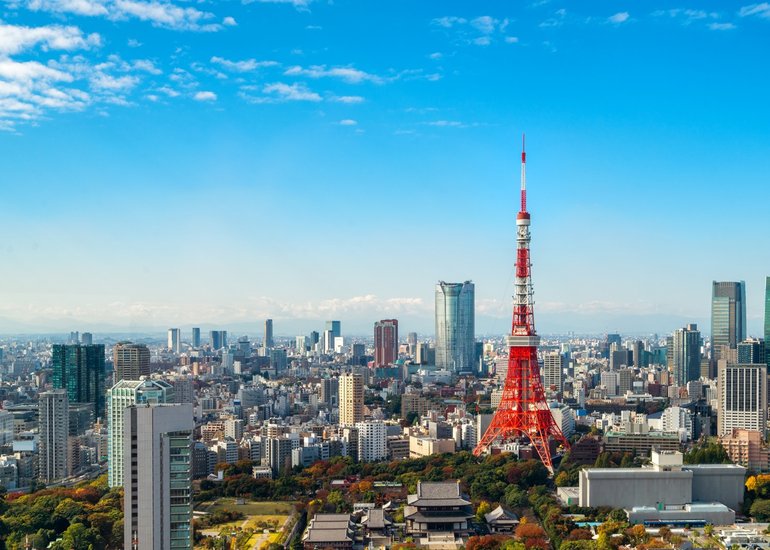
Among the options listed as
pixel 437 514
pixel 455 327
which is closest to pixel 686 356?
pixel 455 327

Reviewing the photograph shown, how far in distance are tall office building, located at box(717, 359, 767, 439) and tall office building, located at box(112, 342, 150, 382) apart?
1305 centimetres

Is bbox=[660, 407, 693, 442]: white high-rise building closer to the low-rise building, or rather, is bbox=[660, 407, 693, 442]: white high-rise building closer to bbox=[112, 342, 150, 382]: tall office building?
the low-rise building

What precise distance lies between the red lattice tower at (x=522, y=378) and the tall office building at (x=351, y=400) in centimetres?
622

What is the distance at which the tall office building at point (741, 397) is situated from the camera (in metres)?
20.5

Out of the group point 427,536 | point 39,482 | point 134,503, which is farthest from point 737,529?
point 39,482

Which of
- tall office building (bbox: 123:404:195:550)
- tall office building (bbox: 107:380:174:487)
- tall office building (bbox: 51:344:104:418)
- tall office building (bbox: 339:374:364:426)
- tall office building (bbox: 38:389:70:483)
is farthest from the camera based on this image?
tall office building (bbox: 339:374:364:426)

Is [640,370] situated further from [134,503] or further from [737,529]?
[134,503]

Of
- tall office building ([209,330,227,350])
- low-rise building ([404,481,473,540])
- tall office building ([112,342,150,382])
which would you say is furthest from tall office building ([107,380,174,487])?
tall office building ([209,330,227,350])

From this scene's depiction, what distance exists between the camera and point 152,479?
6.42 meters

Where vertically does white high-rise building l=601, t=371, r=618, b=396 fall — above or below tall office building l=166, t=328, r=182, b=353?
below

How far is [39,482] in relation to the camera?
14844 millimetres

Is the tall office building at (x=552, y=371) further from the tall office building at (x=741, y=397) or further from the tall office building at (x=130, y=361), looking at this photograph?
the tall office building at (x=130, y=361)

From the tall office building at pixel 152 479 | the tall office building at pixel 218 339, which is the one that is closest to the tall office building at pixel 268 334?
the tall office building at pixel 218 339

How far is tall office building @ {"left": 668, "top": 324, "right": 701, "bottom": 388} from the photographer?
32125 millimetres
